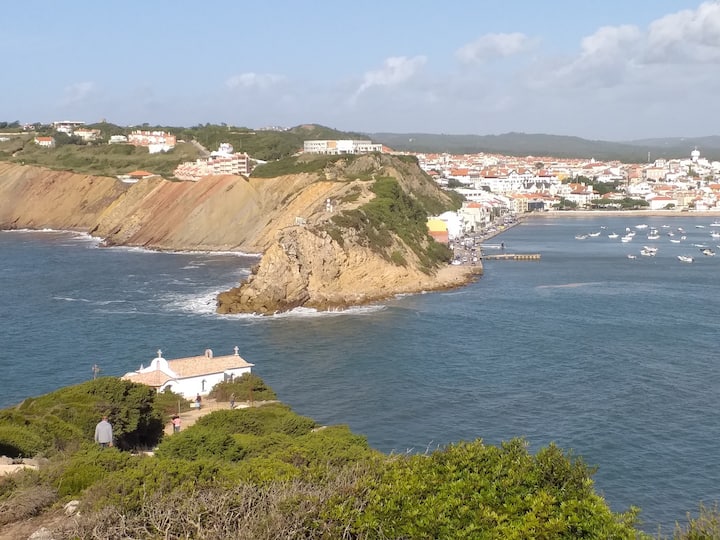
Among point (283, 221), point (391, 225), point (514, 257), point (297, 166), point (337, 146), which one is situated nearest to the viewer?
point (391, 225)

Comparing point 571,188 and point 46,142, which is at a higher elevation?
point 46,142

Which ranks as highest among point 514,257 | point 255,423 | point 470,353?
point 255,423

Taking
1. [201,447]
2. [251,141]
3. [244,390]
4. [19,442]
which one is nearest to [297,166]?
[251,141]

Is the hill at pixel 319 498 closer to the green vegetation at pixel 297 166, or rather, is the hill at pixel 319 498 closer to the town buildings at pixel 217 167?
the green vegetation at pixel 297 166

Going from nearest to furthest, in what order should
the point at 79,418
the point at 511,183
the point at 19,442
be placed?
the point at 19,442
the point at 79,418
the point at 511,183

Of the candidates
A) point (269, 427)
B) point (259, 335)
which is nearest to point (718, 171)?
point (259, 335)

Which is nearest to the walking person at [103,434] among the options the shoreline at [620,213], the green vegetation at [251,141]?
the green vegetation at [251,141]

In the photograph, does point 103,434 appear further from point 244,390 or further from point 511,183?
point 511,183

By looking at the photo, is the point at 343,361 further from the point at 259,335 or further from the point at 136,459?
the point at 136,459
